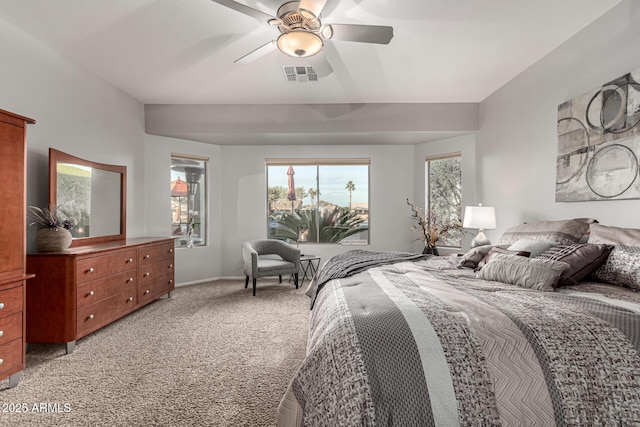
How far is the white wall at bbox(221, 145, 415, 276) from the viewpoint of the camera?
555 centimetres

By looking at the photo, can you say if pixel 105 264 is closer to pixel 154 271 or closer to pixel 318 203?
pixel 154 271

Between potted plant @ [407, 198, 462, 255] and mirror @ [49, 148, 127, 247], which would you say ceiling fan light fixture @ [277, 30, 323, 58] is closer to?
mirror @ [49, 148, 127, 247]

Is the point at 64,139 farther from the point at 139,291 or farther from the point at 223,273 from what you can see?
the point at 223,273

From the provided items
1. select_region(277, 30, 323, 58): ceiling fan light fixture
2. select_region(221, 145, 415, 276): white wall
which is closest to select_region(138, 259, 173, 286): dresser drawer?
select_region(221, 145, 415, 276): white wall

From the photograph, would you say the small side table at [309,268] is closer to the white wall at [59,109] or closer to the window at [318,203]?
the window at [318,203]

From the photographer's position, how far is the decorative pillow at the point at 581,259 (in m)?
1.91

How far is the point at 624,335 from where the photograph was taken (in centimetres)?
119

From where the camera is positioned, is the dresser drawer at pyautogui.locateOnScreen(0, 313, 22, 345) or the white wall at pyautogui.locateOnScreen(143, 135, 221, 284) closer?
the dresser drawer at pyautogui.locateOnScreen(0, 313, 22, 345)

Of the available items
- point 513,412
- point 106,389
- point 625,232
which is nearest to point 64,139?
point 106,389

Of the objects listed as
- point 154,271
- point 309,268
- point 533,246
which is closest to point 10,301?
point 154,271

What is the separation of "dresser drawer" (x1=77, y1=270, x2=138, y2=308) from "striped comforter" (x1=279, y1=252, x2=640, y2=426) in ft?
7.67

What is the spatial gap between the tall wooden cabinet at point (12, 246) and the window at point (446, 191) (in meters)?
4.81

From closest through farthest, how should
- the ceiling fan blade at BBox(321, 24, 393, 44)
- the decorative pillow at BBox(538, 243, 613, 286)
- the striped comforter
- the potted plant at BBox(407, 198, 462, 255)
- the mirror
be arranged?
the striped comforter, the decorative pillow at BBox(538, 243, 613, 286), the ceiling fan blade at BBox(321, 24, 393, 44), the mirror, the potted plant at BBox(407, 198, 462, 255)

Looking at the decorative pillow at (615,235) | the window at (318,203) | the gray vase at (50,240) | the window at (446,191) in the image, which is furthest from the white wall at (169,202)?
the decorative pillow at (615,235)
